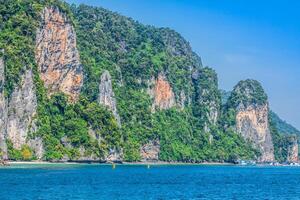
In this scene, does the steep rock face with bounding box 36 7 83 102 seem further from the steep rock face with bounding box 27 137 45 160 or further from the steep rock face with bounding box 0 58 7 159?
the steep rock face with bounding box 0 58 7 159

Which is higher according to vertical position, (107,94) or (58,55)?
(58,55)

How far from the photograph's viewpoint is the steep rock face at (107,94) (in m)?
189

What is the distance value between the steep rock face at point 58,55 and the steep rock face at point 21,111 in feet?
45.6

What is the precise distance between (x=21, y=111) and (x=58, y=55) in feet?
87.6

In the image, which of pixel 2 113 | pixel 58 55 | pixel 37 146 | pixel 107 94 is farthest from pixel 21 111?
pixel 107 94

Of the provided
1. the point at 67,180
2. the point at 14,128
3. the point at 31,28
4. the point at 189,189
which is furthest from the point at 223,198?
the point at 31,28

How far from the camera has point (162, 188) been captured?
88.7 m

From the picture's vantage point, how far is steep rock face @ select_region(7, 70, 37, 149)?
6024 inches

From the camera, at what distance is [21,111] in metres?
156

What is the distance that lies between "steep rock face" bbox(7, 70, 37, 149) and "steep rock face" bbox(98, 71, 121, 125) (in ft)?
103

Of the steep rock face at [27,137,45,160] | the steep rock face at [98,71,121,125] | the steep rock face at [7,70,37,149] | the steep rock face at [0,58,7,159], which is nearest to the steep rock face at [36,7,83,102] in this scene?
the steep rock face at [98,71,121,125]

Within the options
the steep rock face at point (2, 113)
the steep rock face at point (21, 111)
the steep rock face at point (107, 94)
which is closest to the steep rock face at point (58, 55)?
the steep rock face at point (107, 94)

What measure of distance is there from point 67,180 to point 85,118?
80.1 metres

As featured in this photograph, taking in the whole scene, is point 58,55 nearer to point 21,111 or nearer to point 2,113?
point 21,111
